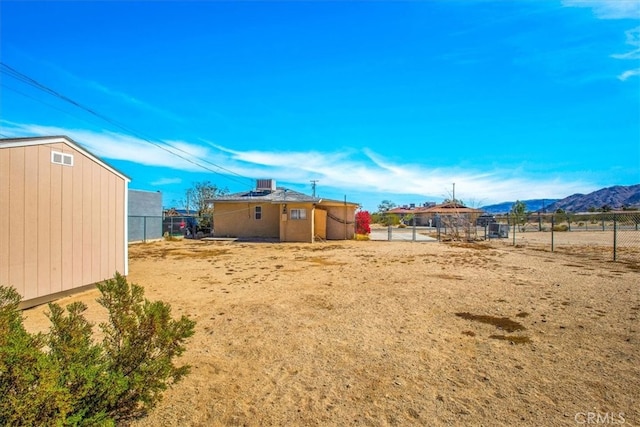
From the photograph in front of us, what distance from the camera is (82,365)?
2.13m

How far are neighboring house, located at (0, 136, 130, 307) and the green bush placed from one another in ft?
13.0

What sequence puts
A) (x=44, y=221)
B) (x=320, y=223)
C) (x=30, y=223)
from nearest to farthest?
(x=30, y=223)
(x=44, y=221)
(x=320, y=223)

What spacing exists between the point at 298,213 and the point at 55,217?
539 inches

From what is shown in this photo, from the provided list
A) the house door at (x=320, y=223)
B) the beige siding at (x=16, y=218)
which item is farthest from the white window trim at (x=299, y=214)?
the beige siding at (x=16, y=218)

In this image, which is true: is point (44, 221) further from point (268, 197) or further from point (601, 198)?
point (601, 198)

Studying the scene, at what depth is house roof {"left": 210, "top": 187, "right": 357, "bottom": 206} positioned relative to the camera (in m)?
19.4

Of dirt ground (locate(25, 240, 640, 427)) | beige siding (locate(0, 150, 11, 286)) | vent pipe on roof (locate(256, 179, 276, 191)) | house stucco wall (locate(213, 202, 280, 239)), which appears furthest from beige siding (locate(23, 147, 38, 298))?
vent pipe on roof (locate(256, 179, 276, 191))

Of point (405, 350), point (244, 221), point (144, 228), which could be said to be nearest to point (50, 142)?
point (405, 350)

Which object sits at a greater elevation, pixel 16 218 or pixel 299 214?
pixel 299 214

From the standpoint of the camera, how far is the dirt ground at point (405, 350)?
8.94ft

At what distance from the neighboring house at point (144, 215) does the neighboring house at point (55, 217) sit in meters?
13.2

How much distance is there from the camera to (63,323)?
2.36 m

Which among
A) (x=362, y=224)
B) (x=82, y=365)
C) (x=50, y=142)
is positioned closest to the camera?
(x=82, y=365)

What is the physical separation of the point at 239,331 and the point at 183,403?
1.75 metres
